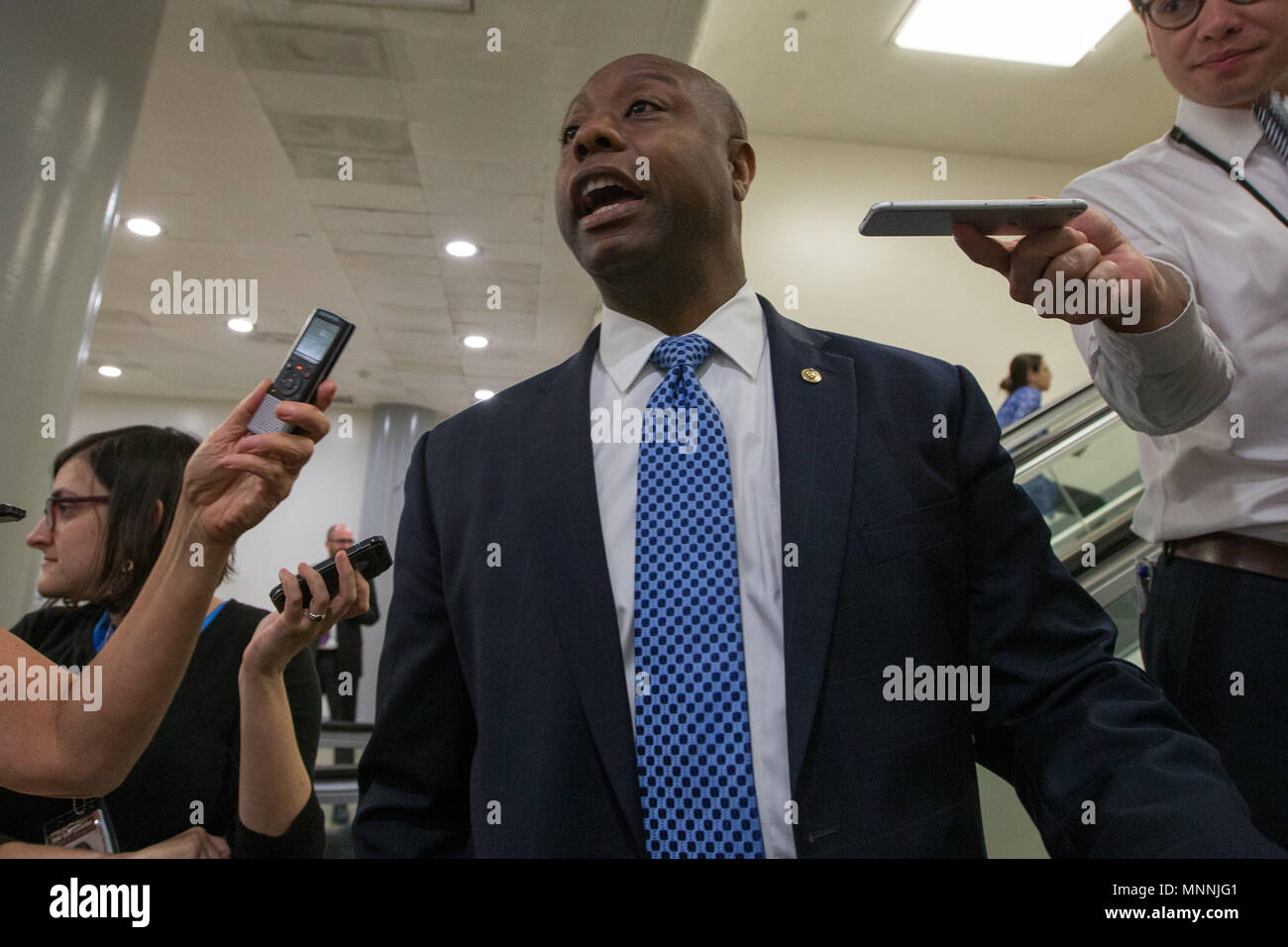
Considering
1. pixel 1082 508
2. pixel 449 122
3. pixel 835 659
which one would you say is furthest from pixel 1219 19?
pixel 449 122

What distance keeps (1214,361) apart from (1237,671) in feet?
1.27

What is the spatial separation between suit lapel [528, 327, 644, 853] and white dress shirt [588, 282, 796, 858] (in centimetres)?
4

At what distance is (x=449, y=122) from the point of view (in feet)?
16.1

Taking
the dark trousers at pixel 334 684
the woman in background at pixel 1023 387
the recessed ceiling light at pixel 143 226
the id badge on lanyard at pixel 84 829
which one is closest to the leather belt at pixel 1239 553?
the id badge on lanyard at pixel 84 829

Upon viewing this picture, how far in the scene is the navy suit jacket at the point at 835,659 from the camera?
94 cm

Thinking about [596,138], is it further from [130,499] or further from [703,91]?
[130,499]

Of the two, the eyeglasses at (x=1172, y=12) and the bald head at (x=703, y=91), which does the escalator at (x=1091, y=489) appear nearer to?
the eyeglasses at (x=1172, y=12)

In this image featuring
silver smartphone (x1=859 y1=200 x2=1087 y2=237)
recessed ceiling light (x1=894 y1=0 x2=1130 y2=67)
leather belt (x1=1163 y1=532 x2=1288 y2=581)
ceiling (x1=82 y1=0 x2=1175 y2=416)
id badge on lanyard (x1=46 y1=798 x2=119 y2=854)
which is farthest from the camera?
recessed ceiling light (x1=894 y1=0 x2=1130 y2=67)

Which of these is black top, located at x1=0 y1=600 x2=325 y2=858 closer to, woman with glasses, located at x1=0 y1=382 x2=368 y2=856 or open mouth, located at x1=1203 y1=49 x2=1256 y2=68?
woman with glasses, located at x1=0 y1=382 x2=368 y2=856

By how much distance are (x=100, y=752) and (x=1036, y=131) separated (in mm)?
7206

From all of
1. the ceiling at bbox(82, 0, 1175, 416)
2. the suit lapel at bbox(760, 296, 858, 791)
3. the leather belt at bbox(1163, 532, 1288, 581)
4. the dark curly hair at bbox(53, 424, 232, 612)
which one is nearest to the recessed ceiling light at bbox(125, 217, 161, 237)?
the ceiling at bbox(82, 0, 1175, 416)

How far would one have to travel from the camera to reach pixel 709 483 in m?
1.10

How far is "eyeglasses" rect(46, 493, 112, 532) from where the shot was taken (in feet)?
6.10
